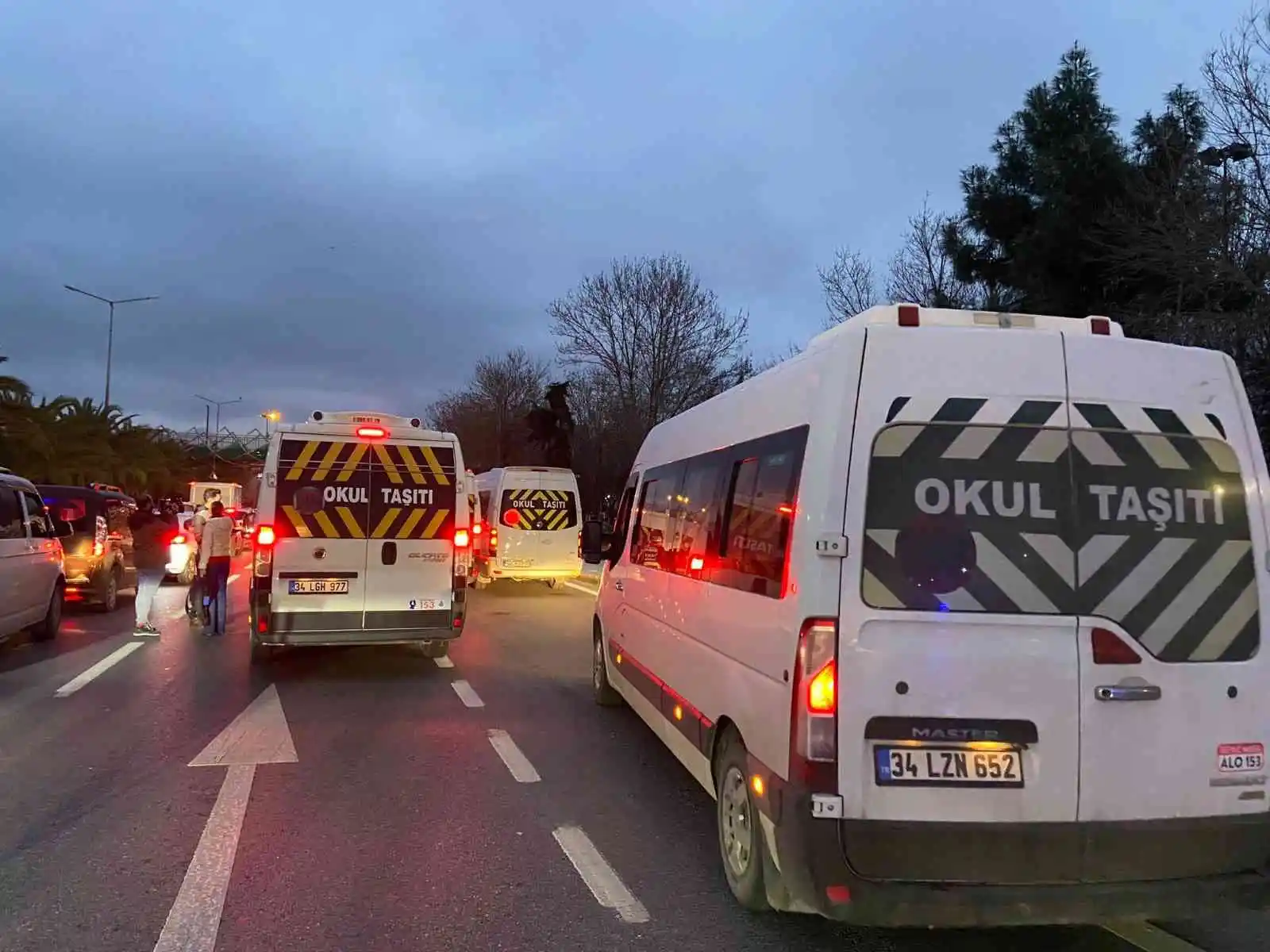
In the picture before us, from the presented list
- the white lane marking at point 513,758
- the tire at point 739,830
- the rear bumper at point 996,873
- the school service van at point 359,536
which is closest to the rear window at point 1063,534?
the rear bumper at point 996,873

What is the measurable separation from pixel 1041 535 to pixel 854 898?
4.97 feet

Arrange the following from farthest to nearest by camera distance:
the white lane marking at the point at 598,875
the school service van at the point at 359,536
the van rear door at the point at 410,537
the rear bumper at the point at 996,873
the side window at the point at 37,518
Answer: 1. the side window at the point at 37,518
2. the van rear door at the point at 410,537
3. the school service van at the point at 359,536
4. the white lane marking at the point at 598,875
5. the rear bumper at the point at 996,873

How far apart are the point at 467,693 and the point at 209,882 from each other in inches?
186

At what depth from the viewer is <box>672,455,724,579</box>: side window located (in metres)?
5.15

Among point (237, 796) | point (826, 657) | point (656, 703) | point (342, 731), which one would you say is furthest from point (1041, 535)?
point (342, 731)

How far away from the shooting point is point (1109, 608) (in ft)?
11.9

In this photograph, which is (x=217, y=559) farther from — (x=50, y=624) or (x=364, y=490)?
(x=364, y=490)

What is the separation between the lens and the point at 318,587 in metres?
9.72

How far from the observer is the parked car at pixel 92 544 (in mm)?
14805

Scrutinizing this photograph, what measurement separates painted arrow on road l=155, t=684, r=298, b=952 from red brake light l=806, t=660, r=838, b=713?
8.44 feet

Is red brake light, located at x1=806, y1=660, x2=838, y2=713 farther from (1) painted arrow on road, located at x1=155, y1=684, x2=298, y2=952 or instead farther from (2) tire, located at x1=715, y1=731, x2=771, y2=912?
(1) painted arrow on road, located at x1=155, y1=684, x2=298, y2=952

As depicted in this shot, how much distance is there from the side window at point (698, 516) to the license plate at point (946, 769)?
168 cm

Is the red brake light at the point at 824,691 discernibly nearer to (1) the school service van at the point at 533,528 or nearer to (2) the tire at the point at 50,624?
(2) the tire at the point at 50,624

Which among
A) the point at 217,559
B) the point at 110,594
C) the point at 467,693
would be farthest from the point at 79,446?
the point at 467,693
